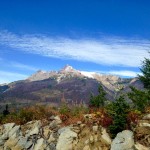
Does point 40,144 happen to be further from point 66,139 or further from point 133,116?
point 133,116

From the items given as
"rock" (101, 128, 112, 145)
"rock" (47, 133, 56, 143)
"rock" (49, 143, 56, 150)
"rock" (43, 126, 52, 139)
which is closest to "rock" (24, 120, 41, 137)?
"rock" (43, 126, 52, 139)

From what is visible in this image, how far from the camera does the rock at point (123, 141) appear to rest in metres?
16.6

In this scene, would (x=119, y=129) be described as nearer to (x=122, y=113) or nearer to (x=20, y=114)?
(x=122, y=113)

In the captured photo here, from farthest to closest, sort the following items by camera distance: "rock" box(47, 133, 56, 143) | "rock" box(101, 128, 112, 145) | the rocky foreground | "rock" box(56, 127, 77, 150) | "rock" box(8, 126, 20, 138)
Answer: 1. "rock" box(8, 126, 20, 138)
2. "rock" box(47, 133, 56, 143)
3. "rock" box(56, 127, 77, 150)
4. "rock" box(101, 128, 112, 145)
5. the rocky foreground

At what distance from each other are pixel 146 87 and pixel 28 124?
480 inches

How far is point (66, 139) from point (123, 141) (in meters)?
4.19

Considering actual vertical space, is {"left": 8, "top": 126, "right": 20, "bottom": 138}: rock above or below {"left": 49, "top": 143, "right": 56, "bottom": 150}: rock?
above

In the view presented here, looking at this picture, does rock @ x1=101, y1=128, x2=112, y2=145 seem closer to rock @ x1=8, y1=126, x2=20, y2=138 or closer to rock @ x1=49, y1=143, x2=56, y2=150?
rock @ x1=49, y1=143, x2=56, y2=150

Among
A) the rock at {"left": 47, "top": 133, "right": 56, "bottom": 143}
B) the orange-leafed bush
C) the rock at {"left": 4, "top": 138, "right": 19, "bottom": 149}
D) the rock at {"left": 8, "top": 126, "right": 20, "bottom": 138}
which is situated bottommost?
the rock at {"left": 4, "top": 138, "right": 19, "bottom": 149}

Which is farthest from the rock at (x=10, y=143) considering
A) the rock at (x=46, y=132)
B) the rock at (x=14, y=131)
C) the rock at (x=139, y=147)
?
the rock at (x=139, y=147)

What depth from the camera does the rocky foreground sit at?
17.0m

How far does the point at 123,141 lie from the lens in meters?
16.8

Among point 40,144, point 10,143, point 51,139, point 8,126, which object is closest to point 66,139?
point 51,139

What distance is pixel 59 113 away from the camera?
2319 cm
